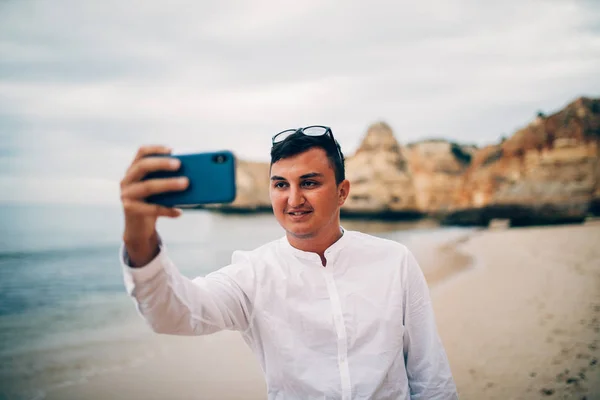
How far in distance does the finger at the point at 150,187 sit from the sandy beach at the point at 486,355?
13.3 ft

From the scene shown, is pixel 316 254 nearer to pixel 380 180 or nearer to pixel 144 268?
pixel 144 268

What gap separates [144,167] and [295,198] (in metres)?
0.82

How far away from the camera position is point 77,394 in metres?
4.82

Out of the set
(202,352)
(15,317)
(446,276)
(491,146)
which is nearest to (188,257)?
(15,317)

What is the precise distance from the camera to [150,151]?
3.70 feet

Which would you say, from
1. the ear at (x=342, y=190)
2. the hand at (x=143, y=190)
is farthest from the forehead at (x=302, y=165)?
the hand at (x=143, y=190)

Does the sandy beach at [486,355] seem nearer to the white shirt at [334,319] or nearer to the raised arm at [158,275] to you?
the white shirt at [334,319]

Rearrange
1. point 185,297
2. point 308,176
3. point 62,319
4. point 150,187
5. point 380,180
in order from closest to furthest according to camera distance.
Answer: point 150,187, point 185,297, point 308,176, point 62,319, point 380,180

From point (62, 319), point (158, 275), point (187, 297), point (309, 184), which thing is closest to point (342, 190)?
point (309, 184)

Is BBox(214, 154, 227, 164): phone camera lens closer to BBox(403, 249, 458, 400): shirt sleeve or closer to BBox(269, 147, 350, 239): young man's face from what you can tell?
BBox(269, 147, 350, 239): young man's face

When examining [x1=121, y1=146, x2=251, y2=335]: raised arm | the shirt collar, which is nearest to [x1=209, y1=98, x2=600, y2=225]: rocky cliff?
the shirt collar

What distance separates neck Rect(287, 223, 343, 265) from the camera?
1901mm

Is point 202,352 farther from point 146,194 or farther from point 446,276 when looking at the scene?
point 446,276

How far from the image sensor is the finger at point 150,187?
108cm
